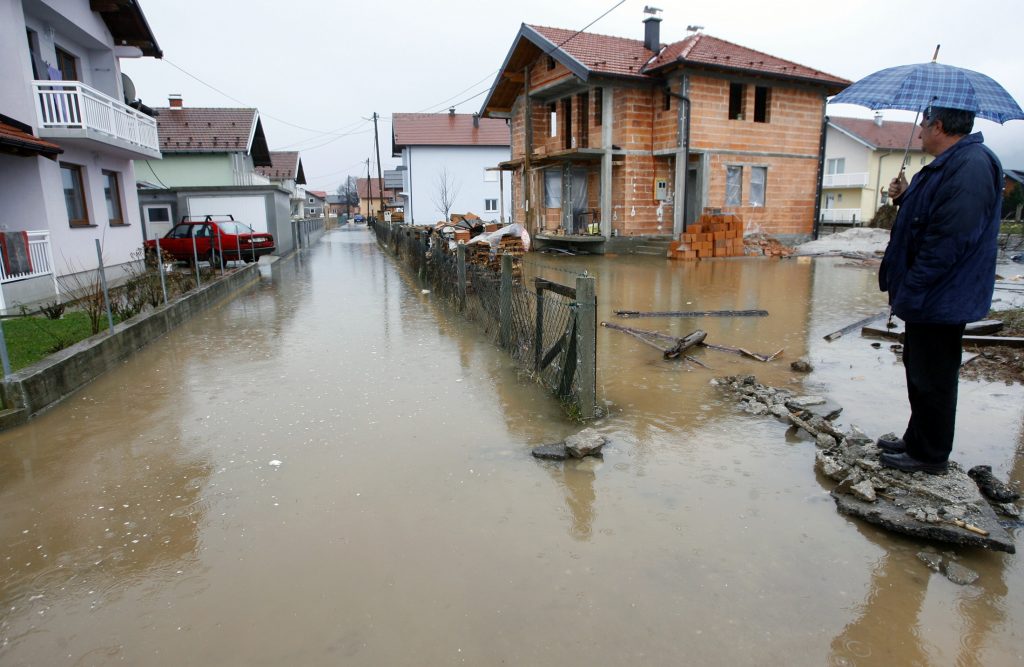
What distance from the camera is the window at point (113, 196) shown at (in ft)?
53.7

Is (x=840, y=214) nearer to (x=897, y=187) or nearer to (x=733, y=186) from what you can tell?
(x=733, y=186)

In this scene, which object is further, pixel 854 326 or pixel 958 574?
pixel 854 326

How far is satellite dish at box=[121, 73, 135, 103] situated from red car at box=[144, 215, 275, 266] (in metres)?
3.72

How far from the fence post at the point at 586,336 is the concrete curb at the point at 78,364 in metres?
4.64

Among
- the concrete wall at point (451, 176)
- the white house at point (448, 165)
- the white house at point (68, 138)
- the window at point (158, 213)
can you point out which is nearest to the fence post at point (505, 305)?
the white house at point (68, 138)

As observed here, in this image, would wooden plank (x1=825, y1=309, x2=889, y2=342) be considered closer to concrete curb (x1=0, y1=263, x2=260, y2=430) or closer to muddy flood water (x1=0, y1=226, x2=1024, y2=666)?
muddy flood water (x1=0, y1=226, x2=1024, y2=666)

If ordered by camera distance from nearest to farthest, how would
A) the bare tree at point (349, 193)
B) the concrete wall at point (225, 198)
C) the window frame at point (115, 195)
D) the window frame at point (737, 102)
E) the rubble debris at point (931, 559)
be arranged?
the rubble debris at point (931, 559) < the window frame at point (115, 195) < the window frame at point (737, 102) < the concrete wall at point (225, 198) < the bare tree at point (349, 193)

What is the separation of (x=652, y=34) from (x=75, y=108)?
18368 millimetres

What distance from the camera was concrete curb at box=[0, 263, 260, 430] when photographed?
5141 mm

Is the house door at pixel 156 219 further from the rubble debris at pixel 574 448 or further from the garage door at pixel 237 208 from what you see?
the rubble debris at pixel 574 448

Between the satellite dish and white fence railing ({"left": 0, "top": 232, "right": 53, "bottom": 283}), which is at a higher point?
the satellite dish

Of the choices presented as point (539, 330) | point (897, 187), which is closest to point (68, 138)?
point (539, 330)

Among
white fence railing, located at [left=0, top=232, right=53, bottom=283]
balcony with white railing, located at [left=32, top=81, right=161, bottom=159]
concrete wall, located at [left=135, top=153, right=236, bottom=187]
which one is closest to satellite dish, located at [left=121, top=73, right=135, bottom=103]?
balcony with white railing, located at [left=32, top=81, right=161, bottom=159]

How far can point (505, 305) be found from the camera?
7105 millimetres
